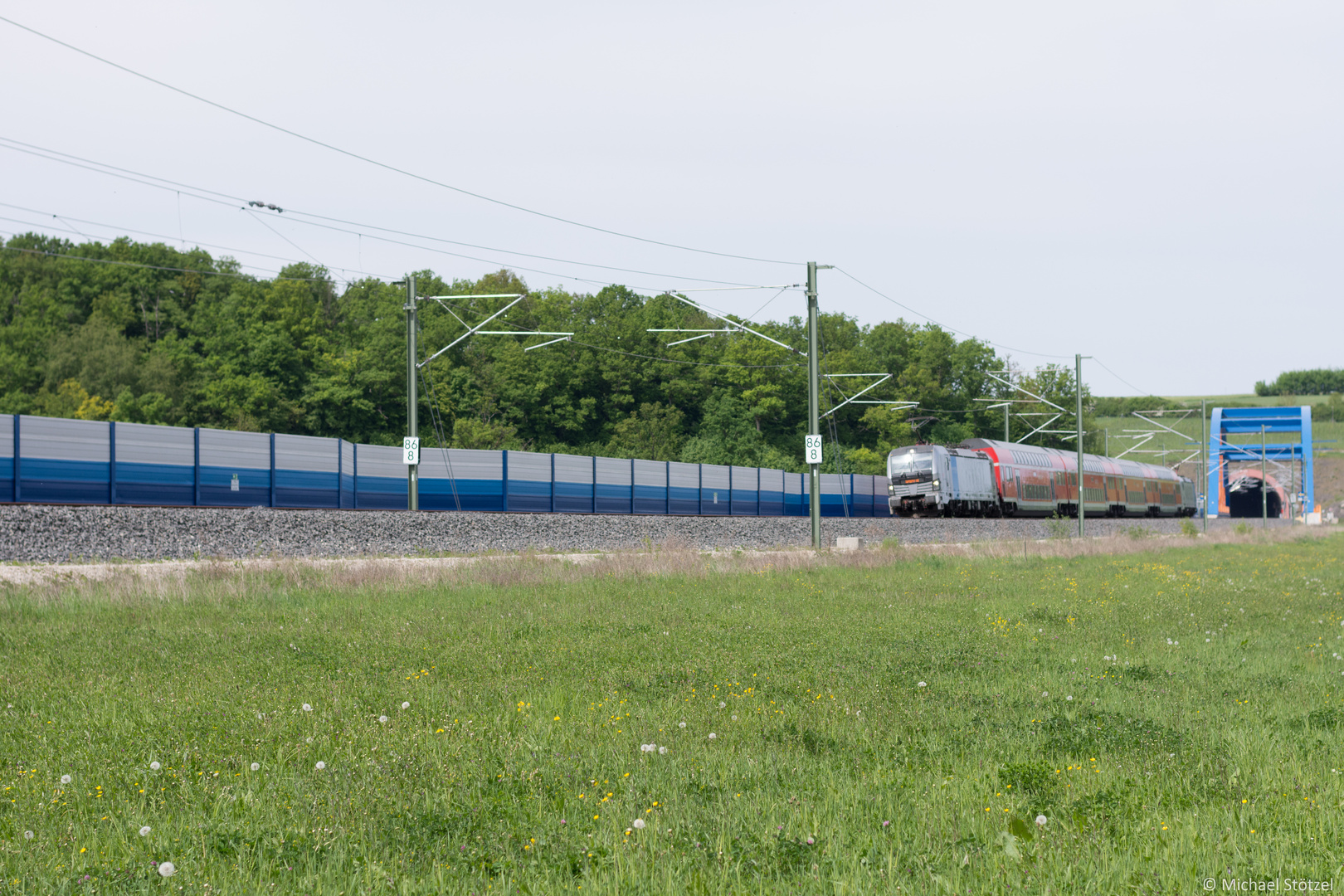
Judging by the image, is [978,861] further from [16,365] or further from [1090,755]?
[16,365]

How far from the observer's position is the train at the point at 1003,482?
171 feet

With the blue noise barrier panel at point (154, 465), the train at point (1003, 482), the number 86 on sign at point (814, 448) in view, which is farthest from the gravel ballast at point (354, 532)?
the train at point (1003, 482)

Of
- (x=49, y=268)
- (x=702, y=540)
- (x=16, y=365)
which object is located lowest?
(x=702, y=540)

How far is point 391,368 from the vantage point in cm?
7150

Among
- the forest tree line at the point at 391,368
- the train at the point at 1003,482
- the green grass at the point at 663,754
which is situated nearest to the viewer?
the green grass at the point at 663,754

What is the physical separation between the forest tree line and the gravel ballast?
31.4m

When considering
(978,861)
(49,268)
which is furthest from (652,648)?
(49,268)

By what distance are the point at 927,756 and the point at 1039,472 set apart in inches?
2278

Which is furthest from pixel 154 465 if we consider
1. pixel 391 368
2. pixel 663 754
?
pixel 391 368

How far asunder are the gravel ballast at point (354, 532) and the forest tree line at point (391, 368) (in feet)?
103

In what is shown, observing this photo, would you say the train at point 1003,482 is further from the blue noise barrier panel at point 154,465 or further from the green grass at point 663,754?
the green grass at point 663,754

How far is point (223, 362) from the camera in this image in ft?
234

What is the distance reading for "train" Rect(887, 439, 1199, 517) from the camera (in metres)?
52.1

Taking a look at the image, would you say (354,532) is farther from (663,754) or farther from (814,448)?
(663,754)
